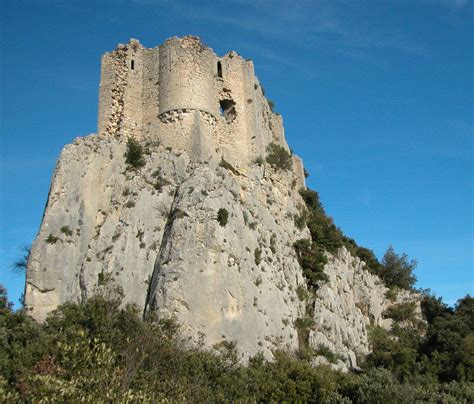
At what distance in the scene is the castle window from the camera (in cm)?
3391

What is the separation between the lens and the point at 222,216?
2788cm

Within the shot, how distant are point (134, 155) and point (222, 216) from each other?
609 cm

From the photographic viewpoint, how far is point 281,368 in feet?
79.6

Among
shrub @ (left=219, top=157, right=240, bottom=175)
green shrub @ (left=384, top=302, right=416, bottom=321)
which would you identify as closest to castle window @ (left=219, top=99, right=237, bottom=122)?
shrub @ (left=219, top=157, right=240, bottom=175)

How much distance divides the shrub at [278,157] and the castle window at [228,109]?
3720 mm

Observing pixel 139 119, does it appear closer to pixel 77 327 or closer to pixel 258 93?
pixel 258 93

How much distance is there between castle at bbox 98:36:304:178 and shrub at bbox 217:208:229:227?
3.85 metres

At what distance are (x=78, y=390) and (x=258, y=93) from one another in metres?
25.2

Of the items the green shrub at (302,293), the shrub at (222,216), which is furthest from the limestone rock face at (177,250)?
the green shrub at (302,293)

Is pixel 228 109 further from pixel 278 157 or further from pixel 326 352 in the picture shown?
pixel 326 352

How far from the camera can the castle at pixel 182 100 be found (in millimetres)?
31203

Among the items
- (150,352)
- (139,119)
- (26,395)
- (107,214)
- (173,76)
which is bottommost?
(26,395)

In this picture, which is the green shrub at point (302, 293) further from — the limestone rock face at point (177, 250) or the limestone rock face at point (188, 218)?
the limestone rock face at point (177, 250)

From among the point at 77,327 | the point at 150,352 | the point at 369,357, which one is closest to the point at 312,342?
the point at 369,357
